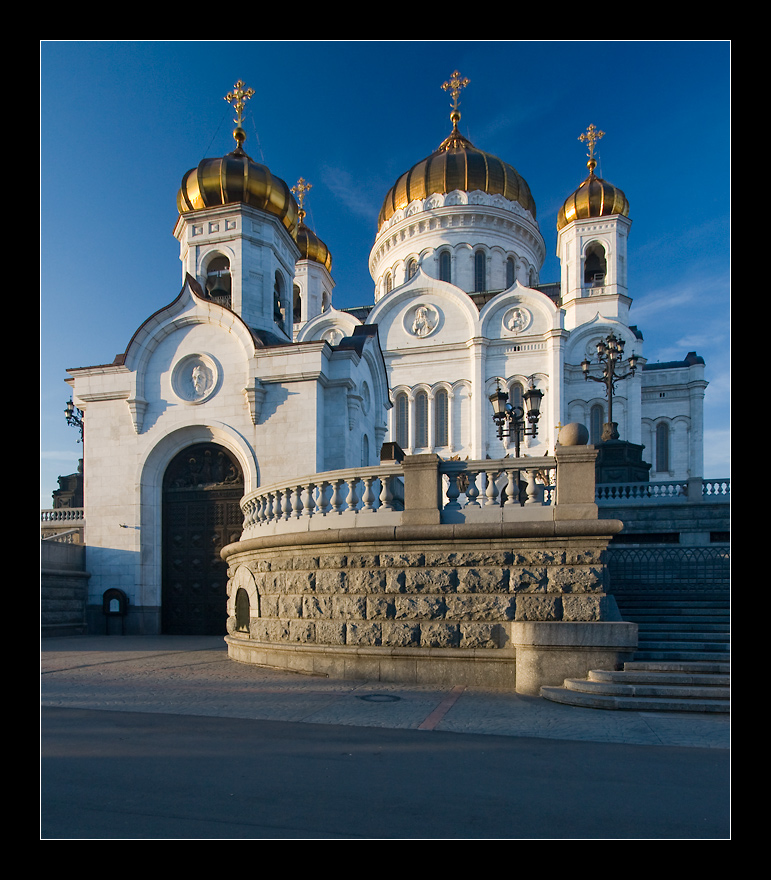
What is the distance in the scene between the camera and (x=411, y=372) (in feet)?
137

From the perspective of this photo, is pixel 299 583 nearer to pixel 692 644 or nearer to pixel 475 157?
pixel 692 644

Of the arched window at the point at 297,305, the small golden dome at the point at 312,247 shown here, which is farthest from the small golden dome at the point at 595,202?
the arched window at the point at 297,305

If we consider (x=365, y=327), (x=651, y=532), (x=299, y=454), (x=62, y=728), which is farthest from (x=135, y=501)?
(x=651, y=532)

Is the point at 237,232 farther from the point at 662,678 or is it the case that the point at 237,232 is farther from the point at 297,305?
the point at 297,305

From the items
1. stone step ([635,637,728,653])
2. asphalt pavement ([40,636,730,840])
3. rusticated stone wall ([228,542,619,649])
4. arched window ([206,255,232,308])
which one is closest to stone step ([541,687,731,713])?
asphalt pavement ([40,636,730,840])

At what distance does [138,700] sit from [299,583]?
3.11m

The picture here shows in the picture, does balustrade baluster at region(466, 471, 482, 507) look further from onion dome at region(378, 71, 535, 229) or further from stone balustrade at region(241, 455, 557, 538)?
onion dome at region(378, 71, 535, 229)

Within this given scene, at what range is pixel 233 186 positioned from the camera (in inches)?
806

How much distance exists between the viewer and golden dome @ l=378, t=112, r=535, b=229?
150ft

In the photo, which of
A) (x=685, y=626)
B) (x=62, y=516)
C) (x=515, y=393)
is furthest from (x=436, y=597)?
(x=515, y=393)

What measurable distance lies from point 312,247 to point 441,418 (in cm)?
1736

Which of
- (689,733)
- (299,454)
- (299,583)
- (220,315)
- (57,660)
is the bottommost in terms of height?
(57,660)

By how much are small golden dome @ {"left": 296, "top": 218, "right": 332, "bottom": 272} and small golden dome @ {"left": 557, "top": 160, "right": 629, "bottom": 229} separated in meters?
17.3

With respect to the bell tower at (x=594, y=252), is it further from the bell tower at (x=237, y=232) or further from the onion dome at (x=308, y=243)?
the bell tower at (x=237, y=232)
